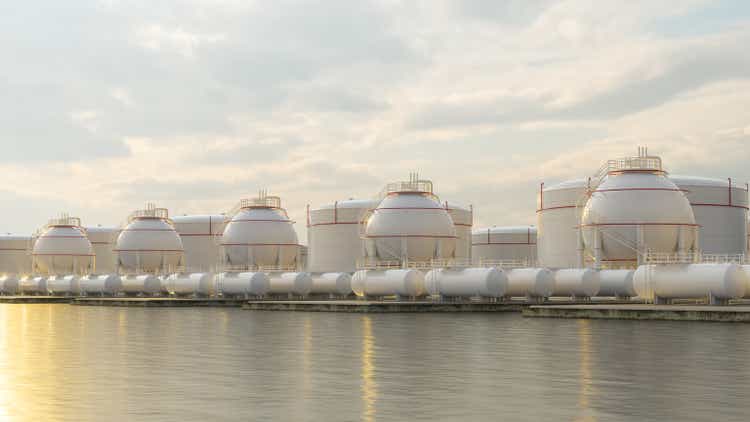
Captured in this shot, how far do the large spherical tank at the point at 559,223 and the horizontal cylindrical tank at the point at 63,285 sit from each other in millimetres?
41424

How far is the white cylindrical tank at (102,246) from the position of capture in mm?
109688

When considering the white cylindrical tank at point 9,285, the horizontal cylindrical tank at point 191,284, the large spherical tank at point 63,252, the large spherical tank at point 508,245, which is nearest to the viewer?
the horizontal cylindrical tank at point 191,284

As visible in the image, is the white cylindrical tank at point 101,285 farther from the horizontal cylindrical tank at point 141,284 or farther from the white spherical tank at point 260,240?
the white spherical tank at point 260,240

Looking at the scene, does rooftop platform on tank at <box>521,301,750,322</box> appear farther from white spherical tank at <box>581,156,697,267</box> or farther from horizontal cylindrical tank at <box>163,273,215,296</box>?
horizontal cylindrical tank at <box>163,273,215,296</box>

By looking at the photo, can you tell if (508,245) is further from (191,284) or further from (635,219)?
(635,219)

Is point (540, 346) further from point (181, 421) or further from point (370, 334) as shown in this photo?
point (181, 421)

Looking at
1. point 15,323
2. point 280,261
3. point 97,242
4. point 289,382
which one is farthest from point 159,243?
point 289,382

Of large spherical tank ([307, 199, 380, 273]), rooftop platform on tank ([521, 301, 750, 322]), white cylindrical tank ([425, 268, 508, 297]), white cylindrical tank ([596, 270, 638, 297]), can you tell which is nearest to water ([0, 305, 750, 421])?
rooftop platform on tank ([521, 301, 750, 322])

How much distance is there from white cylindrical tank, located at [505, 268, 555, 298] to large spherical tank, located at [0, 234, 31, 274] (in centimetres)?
7466

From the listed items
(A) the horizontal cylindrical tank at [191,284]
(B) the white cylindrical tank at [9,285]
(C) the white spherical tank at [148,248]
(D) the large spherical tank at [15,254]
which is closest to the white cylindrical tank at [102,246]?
(D) the large spherical tank at [15,254]

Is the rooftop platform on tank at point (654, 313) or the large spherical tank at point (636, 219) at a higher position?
the large spherical tank at point (636, 219)

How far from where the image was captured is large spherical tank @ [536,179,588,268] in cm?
6531

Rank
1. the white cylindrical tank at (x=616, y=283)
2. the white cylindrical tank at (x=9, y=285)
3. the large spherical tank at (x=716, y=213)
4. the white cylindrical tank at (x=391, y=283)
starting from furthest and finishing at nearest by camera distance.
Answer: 1. the white cylindrical tank at (x=9, y=285)
2. the large spherical tank at (x=716, y=213)
3. the white cylindrical tank at (x=391, y=283)
4. the white cylindrical tank at (x=616, y=283)

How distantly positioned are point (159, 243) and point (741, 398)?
2820 inches
